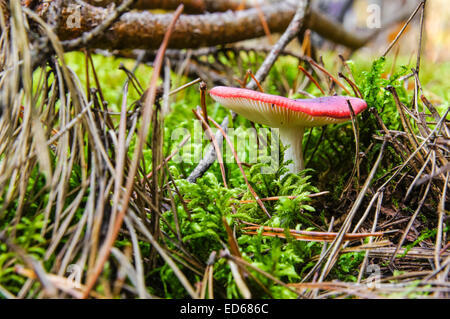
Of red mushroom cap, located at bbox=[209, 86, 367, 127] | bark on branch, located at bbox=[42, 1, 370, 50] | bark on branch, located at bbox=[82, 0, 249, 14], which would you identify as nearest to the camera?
red mushroom cap, located at bbox=[209, 86, 367, 127]

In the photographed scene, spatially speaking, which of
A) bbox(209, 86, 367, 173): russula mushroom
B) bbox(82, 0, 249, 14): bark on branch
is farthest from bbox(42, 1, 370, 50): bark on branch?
bbox(209, 86, 367, 173): russula mushroom

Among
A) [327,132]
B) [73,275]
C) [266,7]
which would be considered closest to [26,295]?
[73,275]

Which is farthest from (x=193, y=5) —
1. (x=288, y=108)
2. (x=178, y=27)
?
(x=288, y=108)
